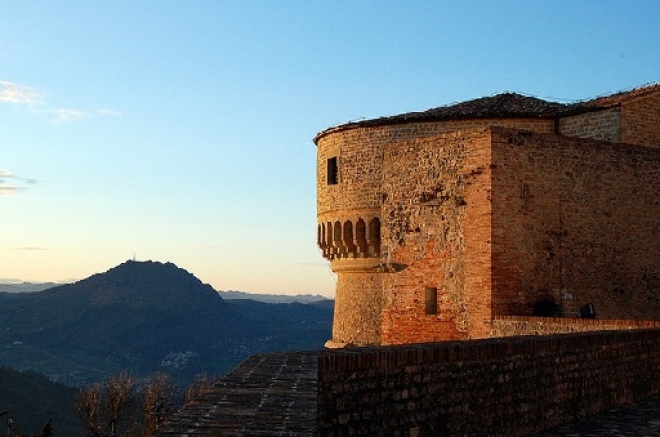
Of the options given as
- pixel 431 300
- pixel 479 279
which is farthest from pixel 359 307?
pixel 479 279

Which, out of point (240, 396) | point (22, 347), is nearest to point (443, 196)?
point (240, 396)

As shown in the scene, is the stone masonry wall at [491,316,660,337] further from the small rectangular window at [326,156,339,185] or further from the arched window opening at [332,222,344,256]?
the small rectangular window at [326,156,339,185]

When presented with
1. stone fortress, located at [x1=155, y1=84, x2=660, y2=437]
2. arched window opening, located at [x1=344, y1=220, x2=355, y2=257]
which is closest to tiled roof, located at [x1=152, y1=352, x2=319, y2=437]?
stone fortress, located at [x1=155, y1=84, x2=660, y2=437]

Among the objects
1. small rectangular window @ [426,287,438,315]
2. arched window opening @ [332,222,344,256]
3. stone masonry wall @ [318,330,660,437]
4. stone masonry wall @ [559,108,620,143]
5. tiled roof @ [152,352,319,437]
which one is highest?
stone masonry wall @ [559,108,620,143]

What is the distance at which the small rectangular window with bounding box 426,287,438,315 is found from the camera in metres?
17.1

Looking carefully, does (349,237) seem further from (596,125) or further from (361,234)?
(596,125)

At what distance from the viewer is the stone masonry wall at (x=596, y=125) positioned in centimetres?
1941

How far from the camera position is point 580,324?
14.0 meters

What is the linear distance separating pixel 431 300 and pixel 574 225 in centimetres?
350

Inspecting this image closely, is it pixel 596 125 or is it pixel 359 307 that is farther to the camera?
pixel 359 307

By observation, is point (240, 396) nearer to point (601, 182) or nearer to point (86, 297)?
point (601, 182)

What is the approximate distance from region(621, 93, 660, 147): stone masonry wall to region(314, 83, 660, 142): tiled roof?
0.23 m

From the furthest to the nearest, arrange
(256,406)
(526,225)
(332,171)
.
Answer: (332,171) < (526,225) < (256,406)

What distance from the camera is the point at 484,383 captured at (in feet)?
28.3
